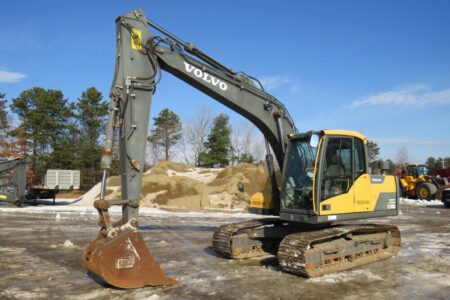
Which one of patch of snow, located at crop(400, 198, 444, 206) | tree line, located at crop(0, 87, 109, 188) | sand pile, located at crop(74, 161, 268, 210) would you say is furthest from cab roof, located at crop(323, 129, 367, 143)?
tree line, located at crop(0, 87, 109, 188)

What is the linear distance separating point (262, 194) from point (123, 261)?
3.83 metres

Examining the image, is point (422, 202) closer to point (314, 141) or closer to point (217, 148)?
point (314, 141)

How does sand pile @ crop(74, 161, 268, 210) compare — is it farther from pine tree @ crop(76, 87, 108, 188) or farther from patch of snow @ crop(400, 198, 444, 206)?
pine tree @ crop(76, 87, 108, 188)

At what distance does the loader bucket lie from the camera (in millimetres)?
5711

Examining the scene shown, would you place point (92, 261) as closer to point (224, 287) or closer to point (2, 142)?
point (224, 287)

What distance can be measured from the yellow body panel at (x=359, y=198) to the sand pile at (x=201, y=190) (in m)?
12.2

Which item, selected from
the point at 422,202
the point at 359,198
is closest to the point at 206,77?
the point at 359,198

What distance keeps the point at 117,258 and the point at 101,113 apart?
4154 centimetres

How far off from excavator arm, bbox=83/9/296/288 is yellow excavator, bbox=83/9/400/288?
0.02 metres

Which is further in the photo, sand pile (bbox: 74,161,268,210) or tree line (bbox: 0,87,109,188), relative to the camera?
tree line (bbox: 0,87,109,188)

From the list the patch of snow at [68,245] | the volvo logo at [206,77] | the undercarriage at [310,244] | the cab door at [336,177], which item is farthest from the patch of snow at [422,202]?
the patch of snow at [68,245]

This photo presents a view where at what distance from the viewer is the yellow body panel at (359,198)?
7.56 metres

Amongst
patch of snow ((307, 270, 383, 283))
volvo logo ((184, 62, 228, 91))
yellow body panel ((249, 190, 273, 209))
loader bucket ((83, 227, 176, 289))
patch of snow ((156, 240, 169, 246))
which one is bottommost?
patch of snow ((307, 270, 383, 283))

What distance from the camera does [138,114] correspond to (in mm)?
6812
